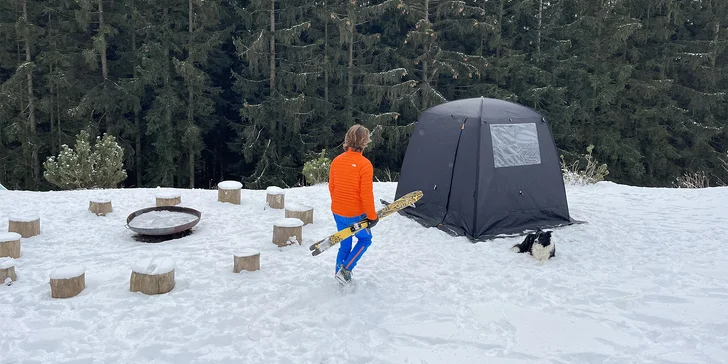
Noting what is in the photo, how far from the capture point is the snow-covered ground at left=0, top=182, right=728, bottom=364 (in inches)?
137

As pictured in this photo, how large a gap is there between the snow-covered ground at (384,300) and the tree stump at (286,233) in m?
0.13

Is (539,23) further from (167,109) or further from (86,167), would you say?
(86,167)

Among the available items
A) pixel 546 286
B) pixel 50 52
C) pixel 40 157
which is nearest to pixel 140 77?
pixel 50 52

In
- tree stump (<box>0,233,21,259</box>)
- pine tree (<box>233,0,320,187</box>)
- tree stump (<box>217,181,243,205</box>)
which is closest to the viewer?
tree stump (<box>0,233,21,259</box>)

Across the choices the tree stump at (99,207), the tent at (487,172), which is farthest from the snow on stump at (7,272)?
the tent at (487,172)

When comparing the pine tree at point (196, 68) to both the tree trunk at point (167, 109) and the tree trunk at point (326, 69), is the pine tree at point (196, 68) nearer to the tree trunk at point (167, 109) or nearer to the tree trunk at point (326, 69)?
the tree trunk at point (167, 109)

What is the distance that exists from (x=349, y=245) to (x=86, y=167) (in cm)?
731

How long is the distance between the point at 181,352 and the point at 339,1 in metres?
16.2

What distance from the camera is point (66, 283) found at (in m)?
4.10

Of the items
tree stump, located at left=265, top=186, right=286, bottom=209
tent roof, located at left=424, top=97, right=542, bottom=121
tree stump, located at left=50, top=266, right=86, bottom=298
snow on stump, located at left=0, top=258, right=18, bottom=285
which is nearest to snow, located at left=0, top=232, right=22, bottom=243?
snow on stump, located at left=0, top=258, right=18, bottom=285

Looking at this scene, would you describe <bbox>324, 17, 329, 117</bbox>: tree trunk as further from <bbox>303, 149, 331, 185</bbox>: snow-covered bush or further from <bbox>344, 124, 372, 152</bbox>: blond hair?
<bbox>344, 124, 372, 152</bbox>: blond hair

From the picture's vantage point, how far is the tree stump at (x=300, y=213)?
644 cm

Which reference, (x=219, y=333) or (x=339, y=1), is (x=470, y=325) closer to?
(x=219, y=333)

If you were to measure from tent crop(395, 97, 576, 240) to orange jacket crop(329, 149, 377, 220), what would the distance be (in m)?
2.14
